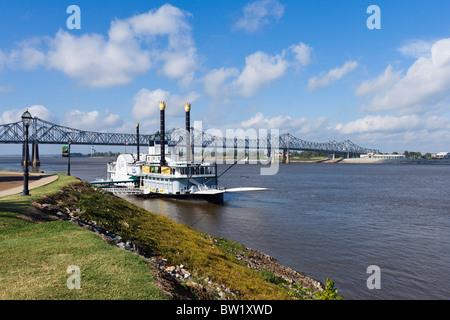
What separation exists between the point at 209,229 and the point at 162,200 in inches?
777

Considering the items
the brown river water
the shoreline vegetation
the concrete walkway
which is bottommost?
the brown river water

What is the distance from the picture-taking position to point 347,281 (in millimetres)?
15938

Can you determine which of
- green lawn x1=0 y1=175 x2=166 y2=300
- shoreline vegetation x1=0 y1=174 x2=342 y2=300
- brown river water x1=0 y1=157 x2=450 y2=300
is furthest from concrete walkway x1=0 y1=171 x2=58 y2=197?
brown river water x1=0 y1=157 x2=450 y2=300

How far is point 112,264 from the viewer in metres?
8.34

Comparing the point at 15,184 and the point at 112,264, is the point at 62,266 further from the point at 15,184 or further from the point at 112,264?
the point at 15,184

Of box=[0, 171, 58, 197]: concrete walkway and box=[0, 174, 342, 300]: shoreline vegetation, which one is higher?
box=[0, 171, 58, 197]: concrete walkway

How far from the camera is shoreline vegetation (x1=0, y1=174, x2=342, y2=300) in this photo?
7.03m
